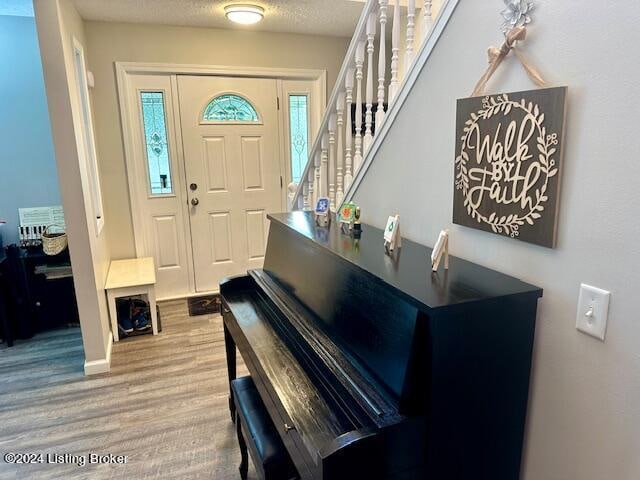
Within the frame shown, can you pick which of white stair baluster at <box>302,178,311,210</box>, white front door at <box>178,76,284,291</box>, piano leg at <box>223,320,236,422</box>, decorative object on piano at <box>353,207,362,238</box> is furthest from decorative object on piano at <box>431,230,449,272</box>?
white front door at <box>178,76,284,291</box>

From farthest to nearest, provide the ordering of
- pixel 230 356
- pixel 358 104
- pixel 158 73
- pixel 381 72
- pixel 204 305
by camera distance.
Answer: pixel 204 305, pixel 158 73, pixel 230 356, pixel 358 104, pixel 381 72

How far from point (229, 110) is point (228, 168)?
526 mm

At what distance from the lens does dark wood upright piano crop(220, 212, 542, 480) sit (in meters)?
1.03

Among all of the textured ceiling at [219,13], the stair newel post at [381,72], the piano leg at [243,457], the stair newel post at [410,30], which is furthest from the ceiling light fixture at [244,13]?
the piano leg at [243,457]

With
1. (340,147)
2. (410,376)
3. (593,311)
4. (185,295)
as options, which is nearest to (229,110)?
(185,295)

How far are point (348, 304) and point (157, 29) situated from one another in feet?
10.5

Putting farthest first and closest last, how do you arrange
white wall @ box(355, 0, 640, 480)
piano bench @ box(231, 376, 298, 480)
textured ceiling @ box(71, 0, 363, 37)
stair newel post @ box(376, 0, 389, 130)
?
textured ceiling @ box(71, 0, 363, 37), stair newel post @ box(376, 0, 389, 130), piano bench @ box(231, 376, 298, 480), white wall @ box(355, 0, 640, 480)

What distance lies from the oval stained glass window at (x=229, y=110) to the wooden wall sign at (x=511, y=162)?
292 centimetres

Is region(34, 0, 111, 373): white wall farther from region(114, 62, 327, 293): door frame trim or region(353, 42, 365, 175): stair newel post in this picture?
region(353, 42, 365, 175): stair newel post

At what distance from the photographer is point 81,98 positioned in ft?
9.64

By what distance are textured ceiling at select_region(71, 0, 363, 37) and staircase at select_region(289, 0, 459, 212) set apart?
24.0 inches

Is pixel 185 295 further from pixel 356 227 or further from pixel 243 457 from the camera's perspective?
pixel 356 227

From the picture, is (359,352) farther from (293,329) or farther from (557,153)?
(557,153)

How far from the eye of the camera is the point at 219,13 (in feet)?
10.5
